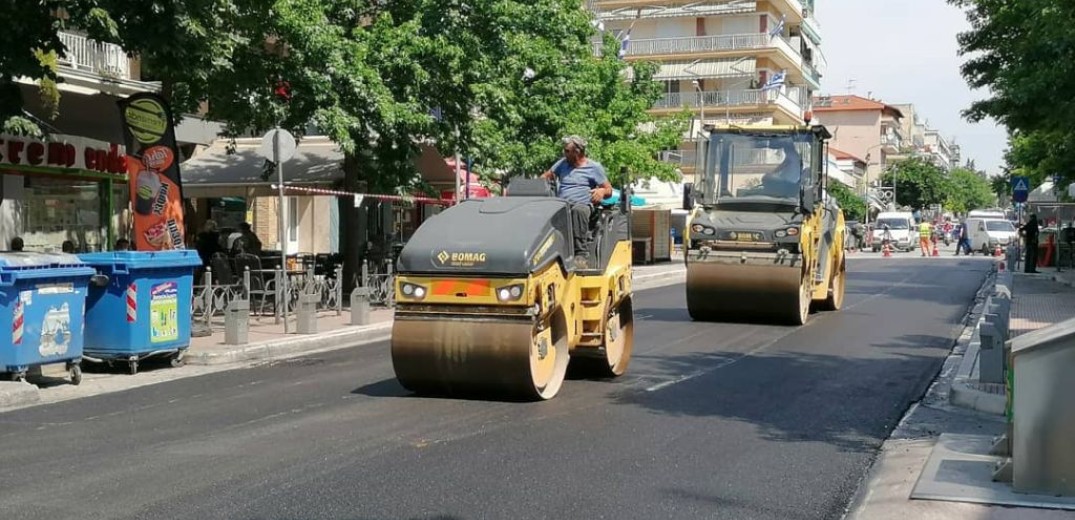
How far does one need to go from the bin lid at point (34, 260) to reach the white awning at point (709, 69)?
59.3 meters

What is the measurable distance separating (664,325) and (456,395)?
7822 millimetres

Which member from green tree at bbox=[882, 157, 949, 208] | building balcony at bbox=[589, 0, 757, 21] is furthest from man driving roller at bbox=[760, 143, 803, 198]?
green tree at bbox=[882, 157, 949, 208]

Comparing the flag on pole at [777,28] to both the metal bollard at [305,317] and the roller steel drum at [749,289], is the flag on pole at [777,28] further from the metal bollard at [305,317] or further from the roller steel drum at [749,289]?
the metal bollard at [305,317]

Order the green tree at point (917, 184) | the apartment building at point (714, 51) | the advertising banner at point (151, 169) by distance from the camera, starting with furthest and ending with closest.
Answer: the green tree at point (917, 184) < the apartment building at point (714, 51) < the advertising banner at point (151, 169)

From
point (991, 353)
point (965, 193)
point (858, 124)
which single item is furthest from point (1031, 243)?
point (965, 193)

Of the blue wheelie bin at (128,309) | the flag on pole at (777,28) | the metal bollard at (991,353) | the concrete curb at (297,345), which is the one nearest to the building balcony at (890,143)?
the flag on pole at (777,28)

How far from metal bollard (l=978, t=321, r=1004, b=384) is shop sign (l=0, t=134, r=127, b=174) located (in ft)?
47.1

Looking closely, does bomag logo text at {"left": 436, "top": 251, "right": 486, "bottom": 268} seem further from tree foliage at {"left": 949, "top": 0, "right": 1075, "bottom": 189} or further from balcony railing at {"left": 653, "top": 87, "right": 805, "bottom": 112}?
balcony railing at {"left": 653, "top": 87, "right": 805, "bottom": 112}

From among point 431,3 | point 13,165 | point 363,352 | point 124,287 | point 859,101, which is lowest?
point 363,352

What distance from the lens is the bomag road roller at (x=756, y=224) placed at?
16719 mm

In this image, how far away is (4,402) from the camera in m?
10.0

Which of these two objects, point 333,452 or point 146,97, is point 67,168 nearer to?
point 146,97

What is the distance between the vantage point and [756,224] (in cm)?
1689

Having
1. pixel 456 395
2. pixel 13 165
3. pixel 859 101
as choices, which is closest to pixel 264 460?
pixel 456 395
